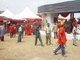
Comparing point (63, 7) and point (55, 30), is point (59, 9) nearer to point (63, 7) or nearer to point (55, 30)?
point (63, 7)

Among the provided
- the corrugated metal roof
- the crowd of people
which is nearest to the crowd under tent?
the corrugated metal roof

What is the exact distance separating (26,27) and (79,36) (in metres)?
8.88

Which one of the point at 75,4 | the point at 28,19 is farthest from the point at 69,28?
the point at 28,19

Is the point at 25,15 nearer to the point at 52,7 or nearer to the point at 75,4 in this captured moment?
the point at 52,7

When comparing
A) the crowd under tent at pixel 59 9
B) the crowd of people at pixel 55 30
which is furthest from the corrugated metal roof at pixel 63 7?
the crowd of people at pixel 55 30

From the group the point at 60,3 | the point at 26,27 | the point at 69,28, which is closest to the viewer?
the point at 69,28

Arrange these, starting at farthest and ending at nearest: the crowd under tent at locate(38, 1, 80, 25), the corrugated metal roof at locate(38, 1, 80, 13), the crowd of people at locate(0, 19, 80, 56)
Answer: the crowd under tent at locate(38, 1, 80, 25)
the corrugated metal roof at locate(38, 1, 80, 13)
the crowd of people at locate(0, 19, 80, 56)

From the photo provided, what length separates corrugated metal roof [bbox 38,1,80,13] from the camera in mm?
21641

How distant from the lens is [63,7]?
77.3 ft

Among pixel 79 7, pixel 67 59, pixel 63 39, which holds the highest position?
pixel 79 7

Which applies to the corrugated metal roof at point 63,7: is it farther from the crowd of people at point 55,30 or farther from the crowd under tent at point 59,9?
the crowd of people at point 55,30

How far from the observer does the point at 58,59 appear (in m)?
10.6

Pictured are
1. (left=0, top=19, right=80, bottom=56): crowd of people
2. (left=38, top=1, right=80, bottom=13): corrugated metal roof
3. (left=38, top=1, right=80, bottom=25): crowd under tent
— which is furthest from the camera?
(left=38, top=1, right=80, bottom=25): crowd under tent

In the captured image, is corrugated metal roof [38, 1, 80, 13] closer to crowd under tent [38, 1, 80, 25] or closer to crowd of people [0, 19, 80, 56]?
crowd under tent [38, 1, 80, 25]
